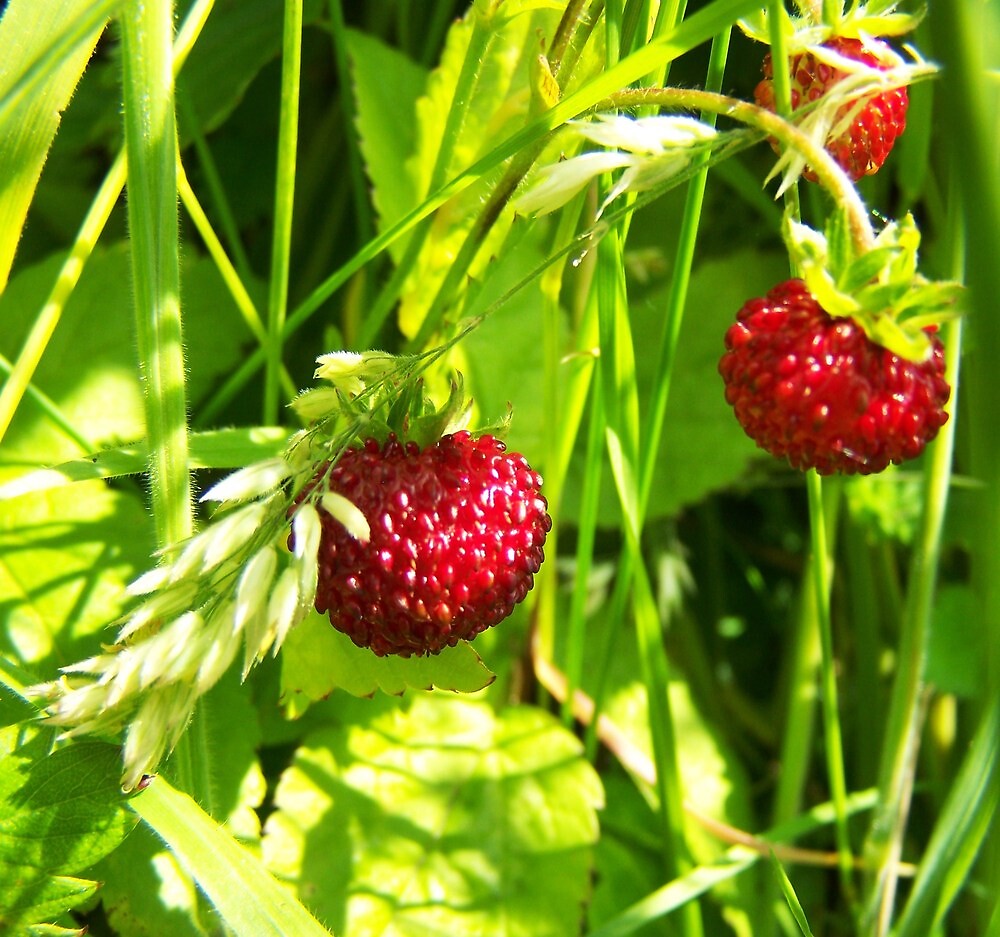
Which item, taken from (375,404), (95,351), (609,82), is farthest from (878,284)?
(95,351)

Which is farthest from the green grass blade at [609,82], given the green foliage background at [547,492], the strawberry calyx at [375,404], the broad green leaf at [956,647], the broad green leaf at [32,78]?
the broad green leaf at [956,647]

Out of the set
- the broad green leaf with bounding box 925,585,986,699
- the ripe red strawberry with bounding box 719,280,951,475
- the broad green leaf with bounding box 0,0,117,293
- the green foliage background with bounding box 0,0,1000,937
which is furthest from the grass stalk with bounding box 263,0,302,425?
the broad green leaf with bounding box 925,585,986,699

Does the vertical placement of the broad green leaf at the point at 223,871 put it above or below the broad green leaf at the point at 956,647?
above

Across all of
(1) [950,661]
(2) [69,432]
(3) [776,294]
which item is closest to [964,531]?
(1) [950,661]

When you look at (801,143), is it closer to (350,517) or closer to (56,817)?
(350,517)

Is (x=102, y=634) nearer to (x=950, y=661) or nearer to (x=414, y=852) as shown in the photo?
(x=414, y=852)

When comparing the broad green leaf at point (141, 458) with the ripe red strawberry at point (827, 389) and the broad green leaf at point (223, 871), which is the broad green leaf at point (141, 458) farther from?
the ripe red strawberry at point (827, 389)

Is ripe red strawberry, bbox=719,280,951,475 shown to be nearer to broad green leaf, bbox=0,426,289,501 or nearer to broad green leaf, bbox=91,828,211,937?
broad green leaf, bbox=0,426,289,501
